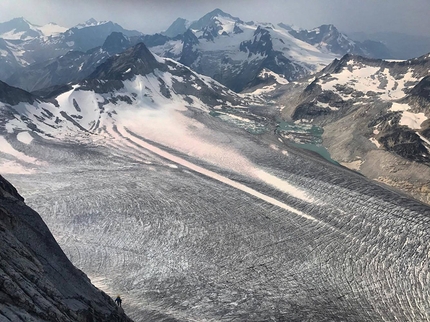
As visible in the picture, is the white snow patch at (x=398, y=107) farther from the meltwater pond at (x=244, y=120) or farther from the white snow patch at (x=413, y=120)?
the meltwater pond at (x=244, y=120)

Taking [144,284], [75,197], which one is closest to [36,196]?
[75,197]

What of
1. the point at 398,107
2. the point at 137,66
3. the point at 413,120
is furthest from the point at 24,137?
the point at 398,107

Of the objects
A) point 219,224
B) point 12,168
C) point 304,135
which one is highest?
point 304,135

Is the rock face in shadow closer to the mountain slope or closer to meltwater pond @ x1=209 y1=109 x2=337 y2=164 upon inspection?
the mountain slope

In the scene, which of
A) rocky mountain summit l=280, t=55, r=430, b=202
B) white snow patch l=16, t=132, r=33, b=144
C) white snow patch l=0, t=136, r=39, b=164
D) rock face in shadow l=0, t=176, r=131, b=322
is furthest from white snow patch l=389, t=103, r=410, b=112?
rock face in shadow l=0, t=176, r=131, b=322

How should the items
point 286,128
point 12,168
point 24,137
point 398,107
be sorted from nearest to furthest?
point 12,168 → point 24,137 → point 398,107 → point 286,128

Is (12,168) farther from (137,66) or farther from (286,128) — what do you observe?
(137,66)

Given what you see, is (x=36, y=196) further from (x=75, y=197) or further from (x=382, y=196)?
(x=382, y=196)
